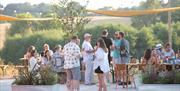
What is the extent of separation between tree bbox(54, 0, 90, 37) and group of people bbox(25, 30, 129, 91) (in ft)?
5.76

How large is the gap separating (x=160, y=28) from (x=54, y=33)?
6.54 meters

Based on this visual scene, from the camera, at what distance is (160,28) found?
32.3 metres

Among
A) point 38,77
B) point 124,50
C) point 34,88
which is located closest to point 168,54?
point 124,50

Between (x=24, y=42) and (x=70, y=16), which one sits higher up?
(x=70, y=16)

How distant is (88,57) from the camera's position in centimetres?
1504

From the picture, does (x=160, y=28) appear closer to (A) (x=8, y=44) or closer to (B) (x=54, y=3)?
(A) (x=8, y=44)

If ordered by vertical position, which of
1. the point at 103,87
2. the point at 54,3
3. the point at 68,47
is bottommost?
the point at 103,87

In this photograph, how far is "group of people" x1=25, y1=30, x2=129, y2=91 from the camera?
40.4ft

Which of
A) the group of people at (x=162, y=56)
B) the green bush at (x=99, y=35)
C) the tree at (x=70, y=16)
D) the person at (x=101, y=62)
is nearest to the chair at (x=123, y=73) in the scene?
the group of people at (x=162, y=56)

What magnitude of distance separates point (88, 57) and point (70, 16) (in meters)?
3.69

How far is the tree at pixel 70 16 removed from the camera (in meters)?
18.3

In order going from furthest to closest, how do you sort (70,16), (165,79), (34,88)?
1. (70,16)
2. (165,79)
3. (34,88)

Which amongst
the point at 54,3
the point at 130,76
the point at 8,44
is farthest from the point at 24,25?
the point at 130,76

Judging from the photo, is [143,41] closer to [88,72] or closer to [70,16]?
[70,16]
